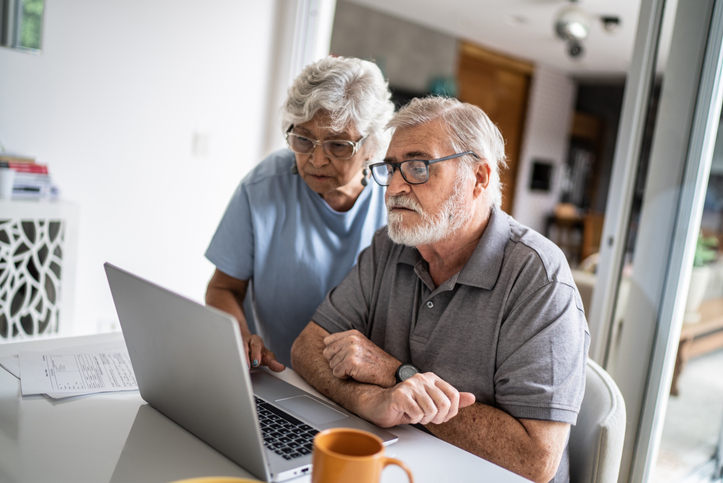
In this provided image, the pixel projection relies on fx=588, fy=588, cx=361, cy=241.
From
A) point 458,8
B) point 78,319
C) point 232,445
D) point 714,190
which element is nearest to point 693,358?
point 714,190

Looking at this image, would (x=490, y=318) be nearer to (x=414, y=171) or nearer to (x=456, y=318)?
(x=456, y=318)

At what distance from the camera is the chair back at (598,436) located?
3.48ft

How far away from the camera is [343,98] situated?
1.46m

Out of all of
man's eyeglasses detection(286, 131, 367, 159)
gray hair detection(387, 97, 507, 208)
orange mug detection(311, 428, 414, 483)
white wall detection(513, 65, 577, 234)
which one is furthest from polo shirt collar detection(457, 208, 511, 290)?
white wall detection(513, 65, 577, 234)

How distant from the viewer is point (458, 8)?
5.57 meters

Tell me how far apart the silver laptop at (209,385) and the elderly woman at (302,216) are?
0.56 metres

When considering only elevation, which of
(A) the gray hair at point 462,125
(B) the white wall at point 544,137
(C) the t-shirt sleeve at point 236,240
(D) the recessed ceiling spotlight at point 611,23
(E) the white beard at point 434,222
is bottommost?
(C) the t-shirt sleeve at point 236,240

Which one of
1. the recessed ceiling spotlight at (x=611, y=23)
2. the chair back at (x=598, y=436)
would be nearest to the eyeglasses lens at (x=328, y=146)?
the chair back at (x=598, y=436)

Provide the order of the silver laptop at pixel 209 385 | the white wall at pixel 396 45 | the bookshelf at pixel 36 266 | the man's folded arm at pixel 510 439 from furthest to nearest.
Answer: the white wall at pixel 396 45, the bookshelf at pixel 36 266, the man's folded arm at pixel 510 439, the silver laptop at pixel 209 385

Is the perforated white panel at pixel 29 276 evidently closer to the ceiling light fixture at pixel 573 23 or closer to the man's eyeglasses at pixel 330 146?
the man's eyeglasses at pixel 330 146

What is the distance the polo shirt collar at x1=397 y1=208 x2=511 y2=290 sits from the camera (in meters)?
1.18

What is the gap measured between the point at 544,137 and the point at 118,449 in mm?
8362

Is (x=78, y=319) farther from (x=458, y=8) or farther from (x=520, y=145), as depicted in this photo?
(x=520, y=145)

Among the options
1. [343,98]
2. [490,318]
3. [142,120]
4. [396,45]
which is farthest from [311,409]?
[396,45]
